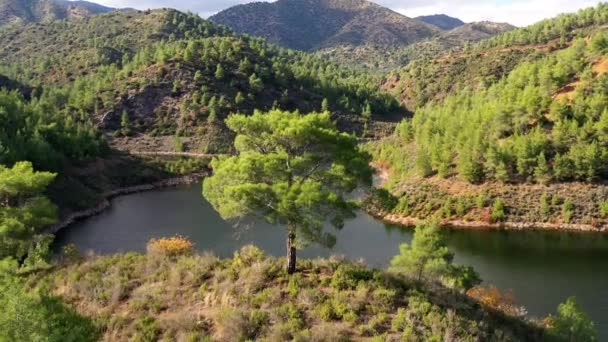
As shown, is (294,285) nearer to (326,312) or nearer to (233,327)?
(326,312)

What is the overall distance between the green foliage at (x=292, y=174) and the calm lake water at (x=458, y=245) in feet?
85.2

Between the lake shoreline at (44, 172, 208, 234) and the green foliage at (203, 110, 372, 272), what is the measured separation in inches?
2014

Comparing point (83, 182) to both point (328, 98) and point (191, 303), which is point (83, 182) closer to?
point (191, 303)

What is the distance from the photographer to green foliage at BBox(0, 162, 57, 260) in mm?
35219

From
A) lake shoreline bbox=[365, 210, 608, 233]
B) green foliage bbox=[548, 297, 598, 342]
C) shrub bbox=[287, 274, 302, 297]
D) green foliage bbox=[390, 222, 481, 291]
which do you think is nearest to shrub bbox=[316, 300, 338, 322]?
shrub bbox=[287, 274, 302, 297]

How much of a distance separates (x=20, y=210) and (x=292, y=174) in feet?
→ 70.9

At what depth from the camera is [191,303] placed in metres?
24.4

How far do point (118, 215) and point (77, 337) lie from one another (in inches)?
2653

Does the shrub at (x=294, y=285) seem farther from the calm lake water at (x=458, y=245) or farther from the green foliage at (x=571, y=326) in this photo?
the calm lake water at (x=458, y=245)

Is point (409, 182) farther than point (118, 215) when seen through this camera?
Yes

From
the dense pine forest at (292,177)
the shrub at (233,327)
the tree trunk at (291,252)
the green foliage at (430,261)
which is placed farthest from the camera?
the green foliage at (430,261)

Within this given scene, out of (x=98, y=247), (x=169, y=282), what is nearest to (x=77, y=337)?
(x=169, y=282)

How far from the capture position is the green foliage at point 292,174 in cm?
2464

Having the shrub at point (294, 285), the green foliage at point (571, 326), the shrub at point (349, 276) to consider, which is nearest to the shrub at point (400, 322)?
the shrub at point (349, 276)
